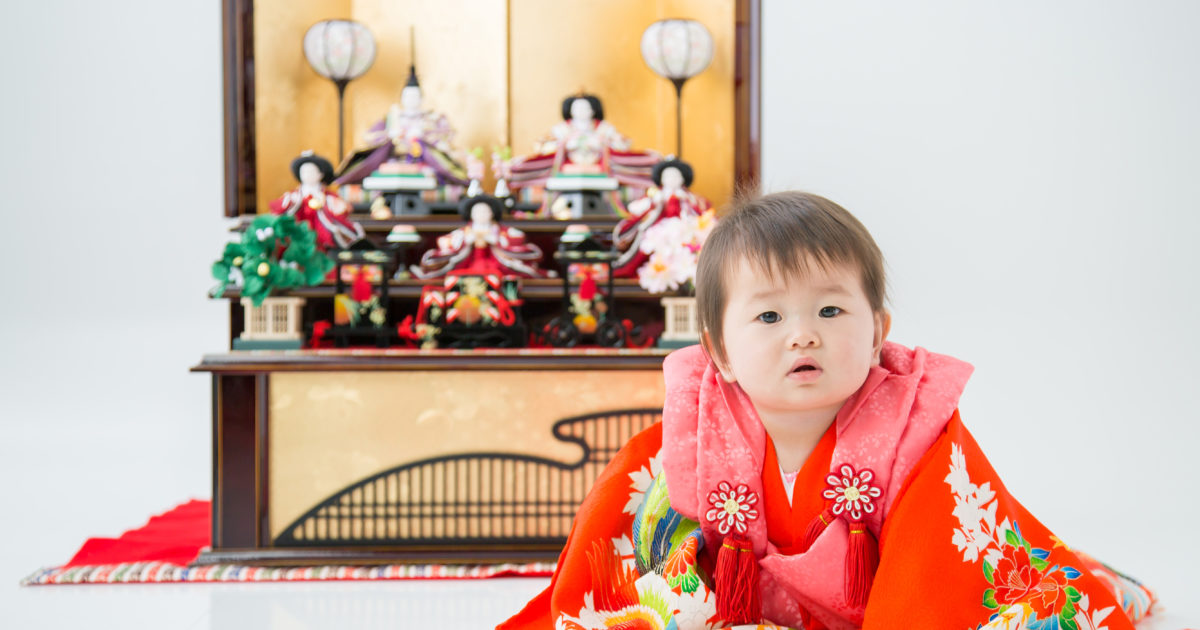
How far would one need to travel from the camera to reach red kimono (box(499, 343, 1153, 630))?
121 cm

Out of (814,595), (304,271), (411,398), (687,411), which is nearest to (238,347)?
(304,271)

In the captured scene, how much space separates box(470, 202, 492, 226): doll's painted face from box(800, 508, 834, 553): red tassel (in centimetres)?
177

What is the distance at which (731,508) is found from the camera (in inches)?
51.9

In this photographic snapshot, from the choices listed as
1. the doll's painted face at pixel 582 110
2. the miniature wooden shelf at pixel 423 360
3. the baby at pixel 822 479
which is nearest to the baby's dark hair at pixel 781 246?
the baby at pixel 822 479

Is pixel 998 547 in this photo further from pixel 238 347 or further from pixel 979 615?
pixel 238 347

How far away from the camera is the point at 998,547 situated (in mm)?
1245

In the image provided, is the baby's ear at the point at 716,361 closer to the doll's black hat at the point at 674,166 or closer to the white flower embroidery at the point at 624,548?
the white flower embroidery at the point at 624,548

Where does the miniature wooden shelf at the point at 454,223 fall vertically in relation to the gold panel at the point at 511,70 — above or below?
below

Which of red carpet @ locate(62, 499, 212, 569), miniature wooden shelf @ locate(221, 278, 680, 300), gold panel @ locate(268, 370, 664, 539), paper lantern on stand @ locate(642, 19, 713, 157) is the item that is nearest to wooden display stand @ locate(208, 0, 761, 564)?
gold panel @ locate(268, 370, 664, 539)

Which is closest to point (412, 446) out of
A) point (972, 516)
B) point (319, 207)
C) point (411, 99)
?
point (319, 207)

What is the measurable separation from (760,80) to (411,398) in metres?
1.65

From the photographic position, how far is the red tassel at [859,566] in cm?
125

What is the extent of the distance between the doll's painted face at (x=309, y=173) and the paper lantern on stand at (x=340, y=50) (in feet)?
1.97

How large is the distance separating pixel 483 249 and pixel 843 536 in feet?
5.89
